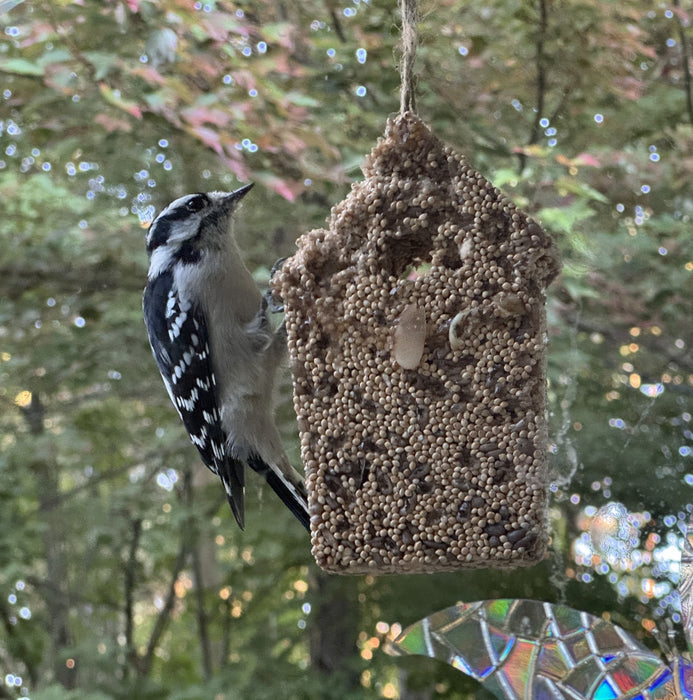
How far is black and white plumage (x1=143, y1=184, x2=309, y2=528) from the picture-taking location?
204cm

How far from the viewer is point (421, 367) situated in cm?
150

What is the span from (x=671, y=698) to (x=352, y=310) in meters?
0.96

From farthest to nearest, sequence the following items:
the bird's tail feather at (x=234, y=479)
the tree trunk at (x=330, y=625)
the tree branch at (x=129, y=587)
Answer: the tree branch at (x=129, y=587), the tree trunk at (x=330, y=625), the bird's tail feather at (x=234, y=479)

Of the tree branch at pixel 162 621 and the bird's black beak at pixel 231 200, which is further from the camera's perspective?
the tree branch at pixel 162 621

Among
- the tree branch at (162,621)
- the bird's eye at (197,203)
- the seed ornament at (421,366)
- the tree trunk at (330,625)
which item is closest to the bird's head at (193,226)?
the bird's eye at (197,203)

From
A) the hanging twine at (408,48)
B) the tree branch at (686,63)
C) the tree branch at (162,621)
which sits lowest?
the tree branch at (162,621)

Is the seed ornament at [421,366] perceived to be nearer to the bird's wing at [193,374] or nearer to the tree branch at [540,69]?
the bird's wing at [193,374]

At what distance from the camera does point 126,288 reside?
3.67m

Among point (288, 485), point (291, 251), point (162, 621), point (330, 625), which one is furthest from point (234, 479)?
point (162, 621)

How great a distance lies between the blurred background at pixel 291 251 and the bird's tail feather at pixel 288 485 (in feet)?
1.13

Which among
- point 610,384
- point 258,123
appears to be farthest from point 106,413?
point 610,384

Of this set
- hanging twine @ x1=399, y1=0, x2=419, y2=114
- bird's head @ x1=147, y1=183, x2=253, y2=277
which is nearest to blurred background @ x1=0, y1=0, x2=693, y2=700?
bird's head @ x1=147, y1=183, x2=253, y2=277

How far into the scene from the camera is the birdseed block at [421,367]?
4.76 ft

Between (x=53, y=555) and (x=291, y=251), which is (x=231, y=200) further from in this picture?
(x=53, y=555)
